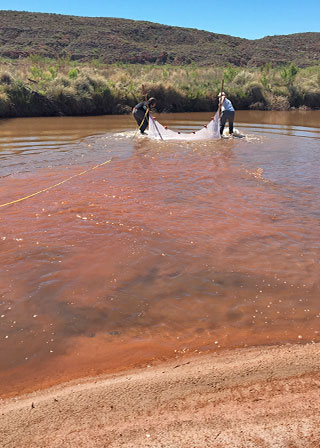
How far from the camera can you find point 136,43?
2270 inches

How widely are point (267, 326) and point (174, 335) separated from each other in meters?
0.91

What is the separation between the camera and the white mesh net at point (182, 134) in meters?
13.6

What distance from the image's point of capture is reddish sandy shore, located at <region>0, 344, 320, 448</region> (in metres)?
2.14

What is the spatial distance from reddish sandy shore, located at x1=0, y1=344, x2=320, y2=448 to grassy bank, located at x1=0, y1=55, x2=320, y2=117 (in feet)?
64.2

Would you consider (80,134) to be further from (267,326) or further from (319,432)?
(319,432)

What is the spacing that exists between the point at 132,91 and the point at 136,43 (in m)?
40.7

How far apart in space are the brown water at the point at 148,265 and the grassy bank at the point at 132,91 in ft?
40.6

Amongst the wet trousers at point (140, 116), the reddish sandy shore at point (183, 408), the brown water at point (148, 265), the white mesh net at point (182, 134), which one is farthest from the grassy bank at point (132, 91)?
the reddish sandy shore at point (183, 408)

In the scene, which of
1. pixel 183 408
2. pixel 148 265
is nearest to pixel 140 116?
pixel 148 265

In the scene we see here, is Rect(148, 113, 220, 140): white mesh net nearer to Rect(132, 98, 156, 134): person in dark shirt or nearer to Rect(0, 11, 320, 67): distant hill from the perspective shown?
Rect(132, 98, 156, 134): person in dark shirt

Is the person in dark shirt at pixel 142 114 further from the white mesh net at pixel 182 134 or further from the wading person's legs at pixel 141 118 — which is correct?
the white mesh net at pixel 182 134

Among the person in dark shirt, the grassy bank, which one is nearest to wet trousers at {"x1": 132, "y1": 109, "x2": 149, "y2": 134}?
the person in dark shirt

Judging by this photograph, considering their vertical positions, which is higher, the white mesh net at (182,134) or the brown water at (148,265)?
the white mesh net at (182,134)

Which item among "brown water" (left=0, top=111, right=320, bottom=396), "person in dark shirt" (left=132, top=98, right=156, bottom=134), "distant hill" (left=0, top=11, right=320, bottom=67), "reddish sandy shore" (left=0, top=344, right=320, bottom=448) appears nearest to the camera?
"reddish sandy shore" (left=0, top=344, right=320, bottom=448)
